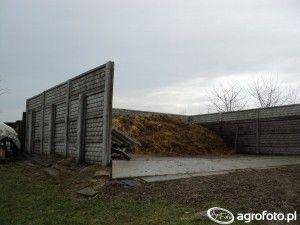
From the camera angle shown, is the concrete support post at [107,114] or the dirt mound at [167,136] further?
the dirt mound at [167,136]

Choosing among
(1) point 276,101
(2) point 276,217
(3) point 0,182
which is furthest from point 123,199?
(1) point 276,101

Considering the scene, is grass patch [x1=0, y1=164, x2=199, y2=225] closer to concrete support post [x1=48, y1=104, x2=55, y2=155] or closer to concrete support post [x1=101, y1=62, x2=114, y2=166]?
concrete support post [x1=101, y1=62, x2=114, y2=166]

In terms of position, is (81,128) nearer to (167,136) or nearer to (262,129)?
(167,136)

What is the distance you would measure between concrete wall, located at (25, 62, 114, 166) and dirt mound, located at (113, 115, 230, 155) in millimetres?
2408

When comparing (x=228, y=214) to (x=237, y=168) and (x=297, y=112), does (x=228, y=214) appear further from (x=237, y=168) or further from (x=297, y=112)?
(x=297, y=112)

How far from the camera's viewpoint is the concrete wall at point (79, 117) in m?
11.2

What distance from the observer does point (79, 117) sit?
12.7 meters

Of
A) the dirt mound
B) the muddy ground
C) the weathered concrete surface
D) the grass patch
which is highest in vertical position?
the dirt mound

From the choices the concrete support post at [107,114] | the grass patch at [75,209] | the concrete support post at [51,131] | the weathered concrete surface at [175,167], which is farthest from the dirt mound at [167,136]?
the grass patch at [75,209]

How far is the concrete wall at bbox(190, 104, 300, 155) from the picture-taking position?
1684 cm

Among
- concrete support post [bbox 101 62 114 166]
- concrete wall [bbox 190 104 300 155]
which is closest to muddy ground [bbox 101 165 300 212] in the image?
concrete support post [bbox 101 62 114 166]

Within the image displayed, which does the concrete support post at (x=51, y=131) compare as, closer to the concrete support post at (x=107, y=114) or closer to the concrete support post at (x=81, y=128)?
the concrete support post at (x=81, y=128)

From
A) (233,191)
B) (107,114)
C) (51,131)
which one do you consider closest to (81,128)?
(107,114)

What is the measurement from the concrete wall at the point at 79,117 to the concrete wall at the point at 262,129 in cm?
851
